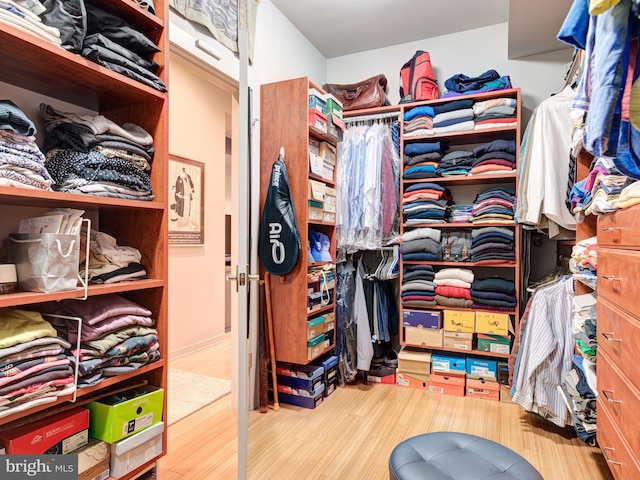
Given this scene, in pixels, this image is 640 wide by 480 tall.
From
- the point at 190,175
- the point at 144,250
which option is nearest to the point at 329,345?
the point at 144,250

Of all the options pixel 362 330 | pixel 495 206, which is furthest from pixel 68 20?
pixel 495 206

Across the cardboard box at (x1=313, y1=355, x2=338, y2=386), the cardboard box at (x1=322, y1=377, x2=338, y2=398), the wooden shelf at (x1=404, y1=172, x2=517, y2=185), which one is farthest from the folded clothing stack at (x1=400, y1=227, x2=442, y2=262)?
the cardboard box at (x1=322, y1=377, x2=338, y2=398)

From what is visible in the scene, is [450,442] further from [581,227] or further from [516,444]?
[581,227]

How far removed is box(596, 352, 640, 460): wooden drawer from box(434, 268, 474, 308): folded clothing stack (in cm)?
136

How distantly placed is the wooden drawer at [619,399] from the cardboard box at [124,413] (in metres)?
1.61

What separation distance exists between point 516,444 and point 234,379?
1783mm

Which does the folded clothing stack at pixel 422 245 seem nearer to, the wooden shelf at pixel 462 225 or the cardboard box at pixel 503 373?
the wooden shelf at pixel 462 225

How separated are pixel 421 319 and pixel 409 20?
2371 millimetres

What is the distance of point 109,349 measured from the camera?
1353 millimetres

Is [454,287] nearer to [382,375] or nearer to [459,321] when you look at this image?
[459,321]

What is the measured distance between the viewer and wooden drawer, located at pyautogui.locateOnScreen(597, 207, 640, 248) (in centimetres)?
117

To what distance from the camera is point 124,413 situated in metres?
1.39

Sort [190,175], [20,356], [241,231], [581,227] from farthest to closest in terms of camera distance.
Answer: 1. [190,175]
2. [581,227]
3. [241,231]
4. [20,356]

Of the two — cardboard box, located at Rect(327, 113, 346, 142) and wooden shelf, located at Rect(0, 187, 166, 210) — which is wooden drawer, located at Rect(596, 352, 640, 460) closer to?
wooden shelf, located at Rect(0, 187, 166, 210)
